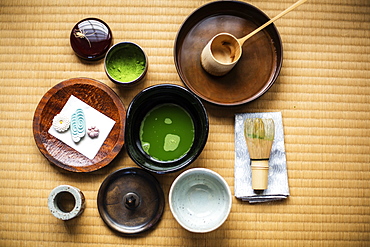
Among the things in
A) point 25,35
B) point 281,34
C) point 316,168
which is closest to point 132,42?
point 25,35

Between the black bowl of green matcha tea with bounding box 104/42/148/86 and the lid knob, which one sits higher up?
the black bowl of green matcha tea with bounding box 104/42/148/86

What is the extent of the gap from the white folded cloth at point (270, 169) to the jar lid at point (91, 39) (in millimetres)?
632

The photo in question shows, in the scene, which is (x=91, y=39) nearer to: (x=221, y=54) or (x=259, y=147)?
(x=221, y=54)

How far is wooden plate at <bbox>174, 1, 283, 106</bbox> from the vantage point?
1.20 meters

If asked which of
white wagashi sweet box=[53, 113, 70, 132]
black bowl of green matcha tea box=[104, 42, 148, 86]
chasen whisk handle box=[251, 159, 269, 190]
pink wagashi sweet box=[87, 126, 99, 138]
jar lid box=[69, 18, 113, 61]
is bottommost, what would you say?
chasen whisk handle box=[251, 159, 269, 190]

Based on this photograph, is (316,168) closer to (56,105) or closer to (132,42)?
(132,42)

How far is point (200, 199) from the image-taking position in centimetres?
116

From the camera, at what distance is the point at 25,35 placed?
128cm

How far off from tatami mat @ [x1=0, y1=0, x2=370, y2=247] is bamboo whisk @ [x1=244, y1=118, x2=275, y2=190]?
8 cm

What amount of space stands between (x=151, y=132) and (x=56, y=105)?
41 centimetres

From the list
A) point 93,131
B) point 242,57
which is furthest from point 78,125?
point 242,57

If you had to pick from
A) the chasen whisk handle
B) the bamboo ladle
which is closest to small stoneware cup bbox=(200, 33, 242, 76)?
the bamboo ladle

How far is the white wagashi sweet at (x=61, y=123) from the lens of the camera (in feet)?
3.88

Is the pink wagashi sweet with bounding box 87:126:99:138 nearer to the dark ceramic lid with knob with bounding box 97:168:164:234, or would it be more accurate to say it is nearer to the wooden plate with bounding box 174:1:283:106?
the dark ceramic lid with knob with bounding box 97:168:164:234
